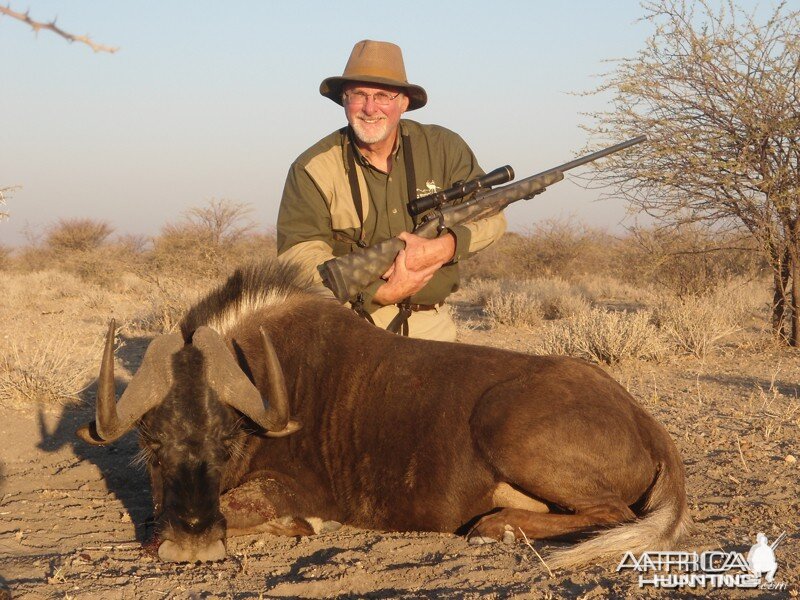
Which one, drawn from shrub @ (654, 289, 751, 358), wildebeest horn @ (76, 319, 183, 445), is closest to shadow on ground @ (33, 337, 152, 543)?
wildebeest horn @ (76, 319, 183, 445)

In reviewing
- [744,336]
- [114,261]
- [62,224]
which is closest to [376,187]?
[744,336]

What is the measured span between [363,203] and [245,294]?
1.79m

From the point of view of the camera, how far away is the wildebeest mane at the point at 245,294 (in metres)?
4.49

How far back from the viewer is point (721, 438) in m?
5.84

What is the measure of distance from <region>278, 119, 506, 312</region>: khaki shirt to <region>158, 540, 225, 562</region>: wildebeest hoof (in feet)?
8.27

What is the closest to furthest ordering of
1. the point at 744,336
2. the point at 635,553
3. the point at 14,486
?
1. the point at 635,553
2. the point at 14,486
3. the point at 744,336

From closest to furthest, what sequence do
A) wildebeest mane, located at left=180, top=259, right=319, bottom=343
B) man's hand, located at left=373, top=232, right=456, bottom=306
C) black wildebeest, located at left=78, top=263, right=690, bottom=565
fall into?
black wildebeest, located at left=78, top=263, right=690, bottom=565 < wildebeest mane, located at left=180, top=259, right=319, bottom=343 < man's hand, located at left=373, top=232, right=456, bottom=306

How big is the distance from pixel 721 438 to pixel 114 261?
1861cm

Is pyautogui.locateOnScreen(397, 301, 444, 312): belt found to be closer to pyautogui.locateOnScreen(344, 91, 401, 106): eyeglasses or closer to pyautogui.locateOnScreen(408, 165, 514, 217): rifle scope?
pyautogui.locateOnScreen(408, 165, 514, 217): rifle scope

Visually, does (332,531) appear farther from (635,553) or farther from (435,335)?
(435,335)

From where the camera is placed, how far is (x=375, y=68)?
6055 millimetres

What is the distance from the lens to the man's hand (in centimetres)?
556

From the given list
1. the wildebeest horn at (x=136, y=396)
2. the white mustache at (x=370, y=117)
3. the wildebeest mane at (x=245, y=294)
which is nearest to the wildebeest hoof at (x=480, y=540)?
the wildebeest horn at (x=136, y=396)

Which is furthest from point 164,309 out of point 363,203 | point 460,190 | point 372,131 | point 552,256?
point 552,256
